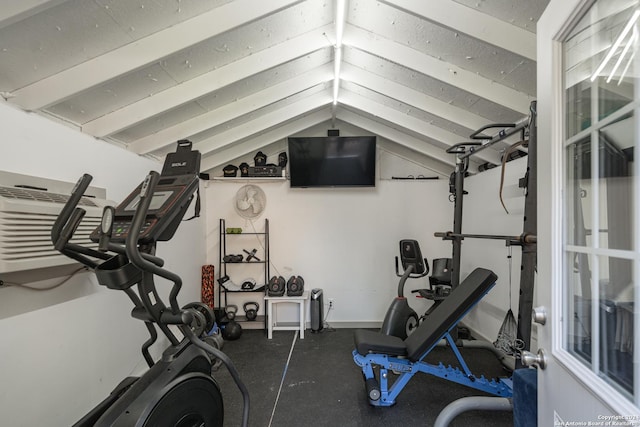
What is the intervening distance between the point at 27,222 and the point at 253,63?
5.49ft

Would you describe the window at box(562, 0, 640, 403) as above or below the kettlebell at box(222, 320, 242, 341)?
above

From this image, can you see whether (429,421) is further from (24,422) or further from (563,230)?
(24,422)

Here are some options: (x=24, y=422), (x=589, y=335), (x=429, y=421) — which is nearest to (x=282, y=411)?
(x=429, y=421)

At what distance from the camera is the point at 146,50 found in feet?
5.31

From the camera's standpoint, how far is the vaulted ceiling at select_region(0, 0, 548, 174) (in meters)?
1.44

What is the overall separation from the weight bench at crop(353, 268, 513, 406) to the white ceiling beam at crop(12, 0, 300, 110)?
7.37ft

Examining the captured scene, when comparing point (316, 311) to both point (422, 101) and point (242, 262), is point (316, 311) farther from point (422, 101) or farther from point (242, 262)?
point (422, 101)

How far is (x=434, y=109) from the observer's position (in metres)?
2.63

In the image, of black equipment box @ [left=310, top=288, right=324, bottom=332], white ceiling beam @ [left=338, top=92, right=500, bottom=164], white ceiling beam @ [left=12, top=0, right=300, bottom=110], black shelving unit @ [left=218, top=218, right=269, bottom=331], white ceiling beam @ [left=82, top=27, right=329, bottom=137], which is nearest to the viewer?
white ceiling beam @ [left=12, top=0, right=300, bottom=110]

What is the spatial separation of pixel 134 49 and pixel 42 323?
1591mm

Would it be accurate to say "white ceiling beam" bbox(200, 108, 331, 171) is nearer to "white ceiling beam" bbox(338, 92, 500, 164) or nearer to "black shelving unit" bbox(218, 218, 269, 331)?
"white ceiling beam" bbox(338, 92, 500, 164)

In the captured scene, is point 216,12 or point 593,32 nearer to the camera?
point 593,32

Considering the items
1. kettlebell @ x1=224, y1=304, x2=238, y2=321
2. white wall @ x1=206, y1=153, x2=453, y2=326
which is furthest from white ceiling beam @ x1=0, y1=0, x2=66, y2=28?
kettlebell @ x1=224, y1=304, x2=238, y2=321

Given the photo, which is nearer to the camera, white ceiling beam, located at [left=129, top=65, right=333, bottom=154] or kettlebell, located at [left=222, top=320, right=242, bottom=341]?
white ceiling beam, located at [left=129, top=65, right=333, bottom=154]
